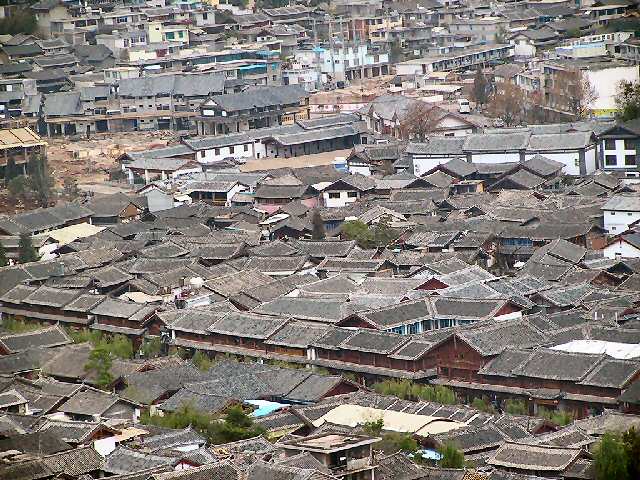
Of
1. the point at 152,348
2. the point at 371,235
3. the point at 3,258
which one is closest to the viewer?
the point at 152,348

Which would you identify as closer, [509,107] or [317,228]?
[317,228]

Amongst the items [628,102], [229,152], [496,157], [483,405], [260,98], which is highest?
[628,102]

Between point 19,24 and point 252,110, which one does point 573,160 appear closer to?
point 252,110

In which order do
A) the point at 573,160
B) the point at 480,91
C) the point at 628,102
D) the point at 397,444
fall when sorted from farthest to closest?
1. the point at 480,91
2. the point at 628,102
3. the point at 573,160
4. the point at 397,444

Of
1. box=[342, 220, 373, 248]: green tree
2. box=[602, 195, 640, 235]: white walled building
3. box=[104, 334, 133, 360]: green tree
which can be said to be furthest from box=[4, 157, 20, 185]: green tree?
box=[602, 195, 640, 235]: white walled building

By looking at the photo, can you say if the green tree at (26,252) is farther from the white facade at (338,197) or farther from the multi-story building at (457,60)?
the multi-story building at (457,60)

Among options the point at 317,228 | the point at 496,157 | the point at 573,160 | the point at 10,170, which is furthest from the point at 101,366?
the point at 10,170

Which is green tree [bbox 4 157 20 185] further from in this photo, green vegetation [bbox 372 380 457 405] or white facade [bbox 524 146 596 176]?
green vegetation [bbox 372 380 457 405]
